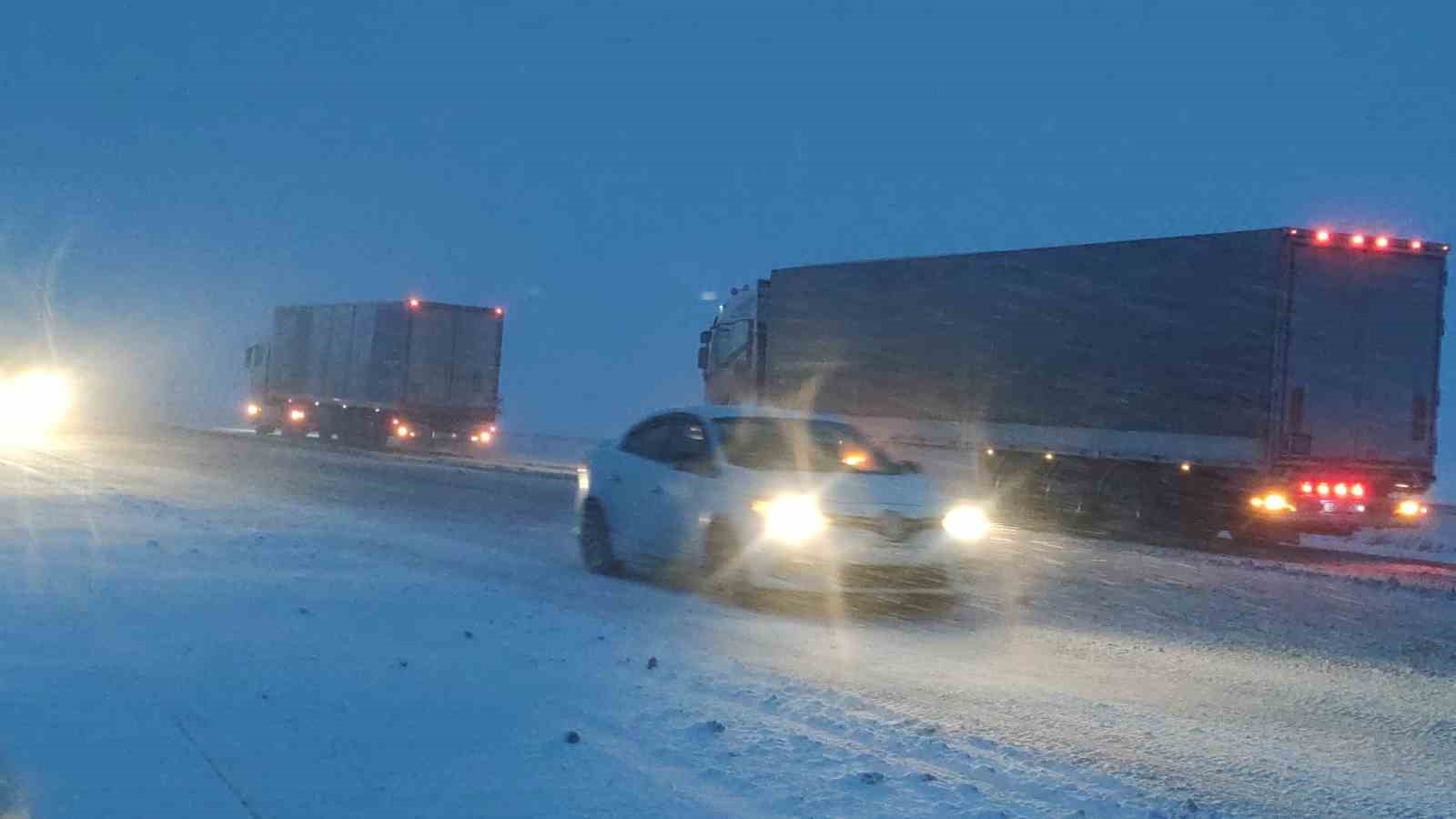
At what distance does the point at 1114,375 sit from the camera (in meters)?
21.1

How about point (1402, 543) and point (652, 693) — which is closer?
point (652, 693)

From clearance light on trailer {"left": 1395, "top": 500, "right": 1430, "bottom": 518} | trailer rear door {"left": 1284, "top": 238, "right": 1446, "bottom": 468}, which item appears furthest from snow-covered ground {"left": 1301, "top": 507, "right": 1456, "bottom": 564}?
trailer rear door {"left": 1284, "top": 238, "right": 1446, "bottom": 468}

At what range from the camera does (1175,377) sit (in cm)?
2027

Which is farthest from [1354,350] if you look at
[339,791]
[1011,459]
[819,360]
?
[339,791]

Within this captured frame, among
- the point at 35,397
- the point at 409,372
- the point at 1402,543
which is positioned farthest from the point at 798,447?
the point at 35,397

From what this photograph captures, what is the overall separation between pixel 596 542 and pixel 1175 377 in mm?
9990

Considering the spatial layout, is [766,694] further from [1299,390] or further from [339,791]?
[1299,390]

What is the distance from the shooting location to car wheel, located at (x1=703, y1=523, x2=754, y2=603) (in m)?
11.3

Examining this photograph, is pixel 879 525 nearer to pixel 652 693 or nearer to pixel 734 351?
pixel 652 693

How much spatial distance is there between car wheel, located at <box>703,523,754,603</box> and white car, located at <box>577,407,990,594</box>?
1 centimetres

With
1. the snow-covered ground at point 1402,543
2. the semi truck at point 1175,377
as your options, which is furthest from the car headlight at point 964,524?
the snow-covered ground at point 1402,543

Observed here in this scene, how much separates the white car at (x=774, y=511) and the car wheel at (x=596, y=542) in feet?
0.05

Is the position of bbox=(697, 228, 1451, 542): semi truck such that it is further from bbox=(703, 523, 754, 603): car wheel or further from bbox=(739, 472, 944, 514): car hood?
bbox=(703, 523, 754, 603): car wheel

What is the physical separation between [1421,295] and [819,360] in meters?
10.2
